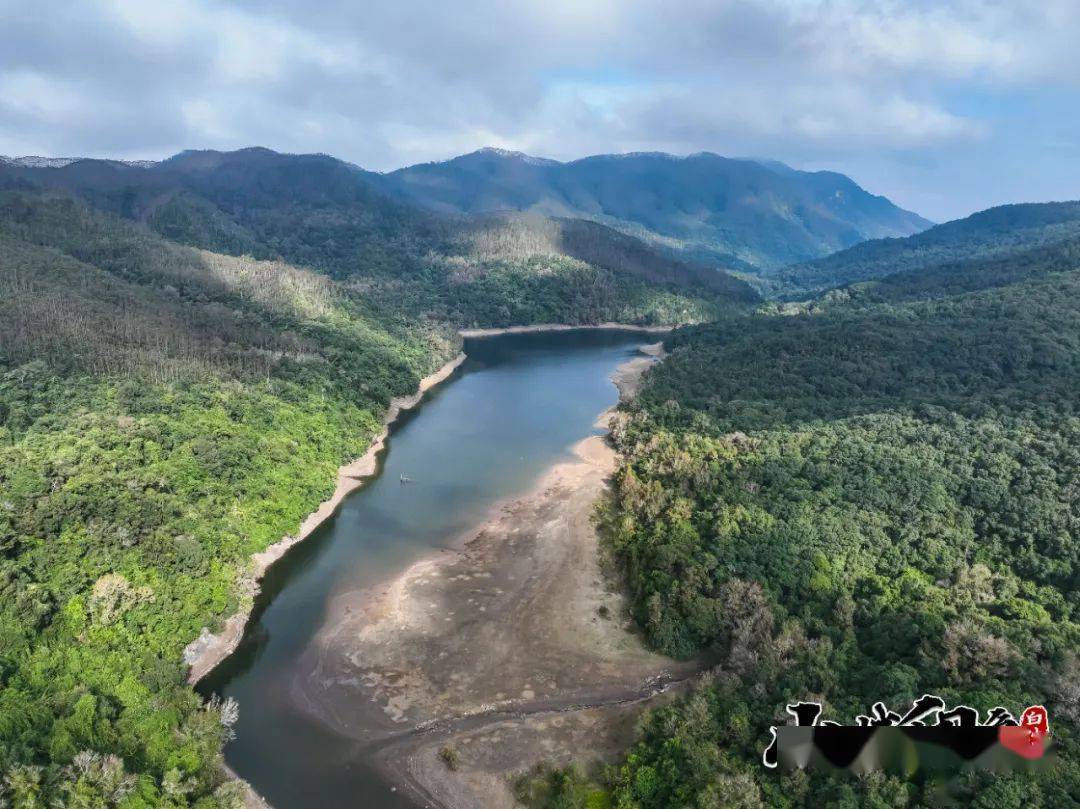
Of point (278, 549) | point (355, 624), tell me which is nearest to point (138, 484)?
point (278, 549)

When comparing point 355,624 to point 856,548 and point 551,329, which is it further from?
point 551,329

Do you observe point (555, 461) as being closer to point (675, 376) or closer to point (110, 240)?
point (675, 376)

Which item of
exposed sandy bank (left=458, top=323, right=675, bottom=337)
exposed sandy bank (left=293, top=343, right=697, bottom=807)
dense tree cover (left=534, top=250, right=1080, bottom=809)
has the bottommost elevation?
exposed sandy bank (left=293, top=343, right=697, bottom=807)

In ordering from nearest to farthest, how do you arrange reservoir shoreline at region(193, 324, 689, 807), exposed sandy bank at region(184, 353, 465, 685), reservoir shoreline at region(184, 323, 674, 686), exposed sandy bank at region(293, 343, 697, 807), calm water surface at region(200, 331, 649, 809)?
calm water surface at region(200, 331, 649, 809)
exposed sandy bank at region(293, 343, 697, 807)
reservoir shoreline at region(193, 324, 689, 807)
exposed sandy bank at region(184, 353, 465, 685)
reservoir shoreline at region(184, 323, 674, 686)

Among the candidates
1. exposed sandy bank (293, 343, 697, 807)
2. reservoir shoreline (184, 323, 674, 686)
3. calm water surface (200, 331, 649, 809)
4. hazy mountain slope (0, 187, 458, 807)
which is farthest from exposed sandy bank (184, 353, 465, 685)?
exposed sandy bank (293, 343, 697, 807)

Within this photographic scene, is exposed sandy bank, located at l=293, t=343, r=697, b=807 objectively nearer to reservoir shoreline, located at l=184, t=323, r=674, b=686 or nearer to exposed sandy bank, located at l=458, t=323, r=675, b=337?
reservoir shoreline, located at l=184, t=323, r=674, b=686

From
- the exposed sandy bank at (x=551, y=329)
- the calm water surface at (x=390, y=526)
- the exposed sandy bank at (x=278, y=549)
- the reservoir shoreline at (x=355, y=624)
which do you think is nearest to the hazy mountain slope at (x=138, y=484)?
the exposed sandy bank at (x=278, y=549)

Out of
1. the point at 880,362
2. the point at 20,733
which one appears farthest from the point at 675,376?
the point at 20,733
